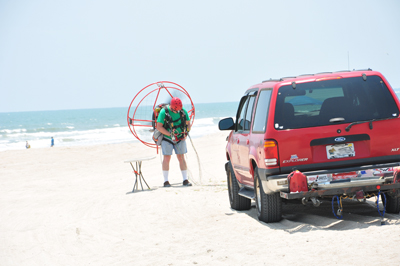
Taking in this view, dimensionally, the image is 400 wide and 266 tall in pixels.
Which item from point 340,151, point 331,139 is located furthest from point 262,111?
point 340,151

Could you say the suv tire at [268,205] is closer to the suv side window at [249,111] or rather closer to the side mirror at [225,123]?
the suv side window at [249,111]

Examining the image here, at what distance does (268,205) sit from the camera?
6.24m

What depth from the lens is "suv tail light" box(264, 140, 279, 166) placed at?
5.68 metres

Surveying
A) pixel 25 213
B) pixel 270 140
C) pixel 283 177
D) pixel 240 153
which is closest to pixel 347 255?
pixel 283 177

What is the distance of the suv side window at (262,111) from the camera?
601cm

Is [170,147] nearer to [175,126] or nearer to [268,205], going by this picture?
[175,126]

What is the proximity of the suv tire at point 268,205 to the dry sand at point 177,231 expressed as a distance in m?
0.14

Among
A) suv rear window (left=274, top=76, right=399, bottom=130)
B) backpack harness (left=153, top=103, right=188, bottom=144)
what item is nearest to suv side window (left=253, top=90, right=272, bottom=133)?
suv rear window (left=274, top=76, right=399, bottom=130)

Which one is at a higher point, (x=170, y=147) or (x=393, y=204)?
(x=170, y=147)

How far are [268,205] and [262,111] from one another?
1203mm

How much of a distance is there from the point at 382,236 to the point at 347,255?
0.71 m

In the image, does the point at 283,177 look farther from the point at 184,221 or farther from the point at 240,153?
the point at 184,221

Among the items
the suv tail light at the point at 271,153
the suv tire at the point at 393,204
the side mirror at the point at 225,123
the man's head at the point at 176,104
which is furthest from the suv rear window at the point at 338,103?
the man's head at the point at 176,104

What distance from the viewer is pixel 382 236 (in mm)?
5031
